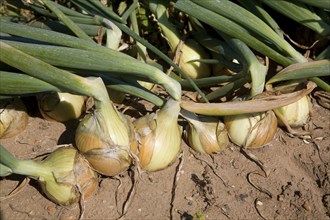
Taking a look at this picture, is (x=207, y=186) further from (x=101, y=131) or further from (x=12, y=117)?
(x=12, y=117)

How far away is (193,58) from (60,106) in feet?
2.35

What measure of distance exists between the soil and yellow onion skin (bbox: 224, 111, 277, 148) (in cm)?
7

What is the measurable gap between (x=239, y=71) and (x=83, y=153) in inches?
32.3

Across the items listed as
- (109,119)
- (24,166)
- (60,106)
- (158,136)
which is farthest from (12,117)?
(158,136)

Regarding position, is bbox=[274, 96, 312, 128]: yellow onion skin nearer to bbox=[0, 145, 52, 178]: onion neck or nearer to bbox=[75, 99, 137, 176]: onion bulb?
bbox=[75, 99, 137, 176]: onion bulb

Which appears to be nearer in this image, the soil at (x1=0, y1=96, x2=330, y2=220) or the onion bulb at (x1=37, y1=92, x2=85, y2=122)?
the soil at (x1=0, y1=96, x2=330, y2=220)

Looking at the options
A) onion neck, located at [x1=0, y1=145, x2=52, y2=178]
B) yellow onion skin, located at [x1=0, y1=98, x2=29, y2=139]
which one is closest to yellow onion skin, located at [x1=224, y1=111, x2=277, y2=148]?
onion neck, located at [x1=0, y1=145, x2=52, y2=178]

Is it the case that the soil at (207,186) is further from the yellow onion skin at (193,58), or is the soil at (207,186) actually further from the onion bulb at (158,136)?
the yellow onion skin at (193,58)

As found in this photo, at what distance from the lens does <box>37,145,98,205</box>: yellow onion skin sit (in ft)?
5.98

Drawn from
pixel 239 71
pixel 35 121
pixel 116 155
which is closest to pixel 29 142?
pixel 35 121

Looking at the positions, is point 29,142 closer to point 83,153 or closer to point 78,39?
point 83,153

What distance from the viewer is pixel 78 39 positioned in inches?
73.2

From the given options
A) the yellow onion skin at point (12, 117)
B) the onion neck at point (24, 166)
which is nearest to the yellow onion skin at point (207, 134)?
the onion neck at point (24, 166)

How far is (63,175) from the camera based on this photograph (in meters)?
1.82
